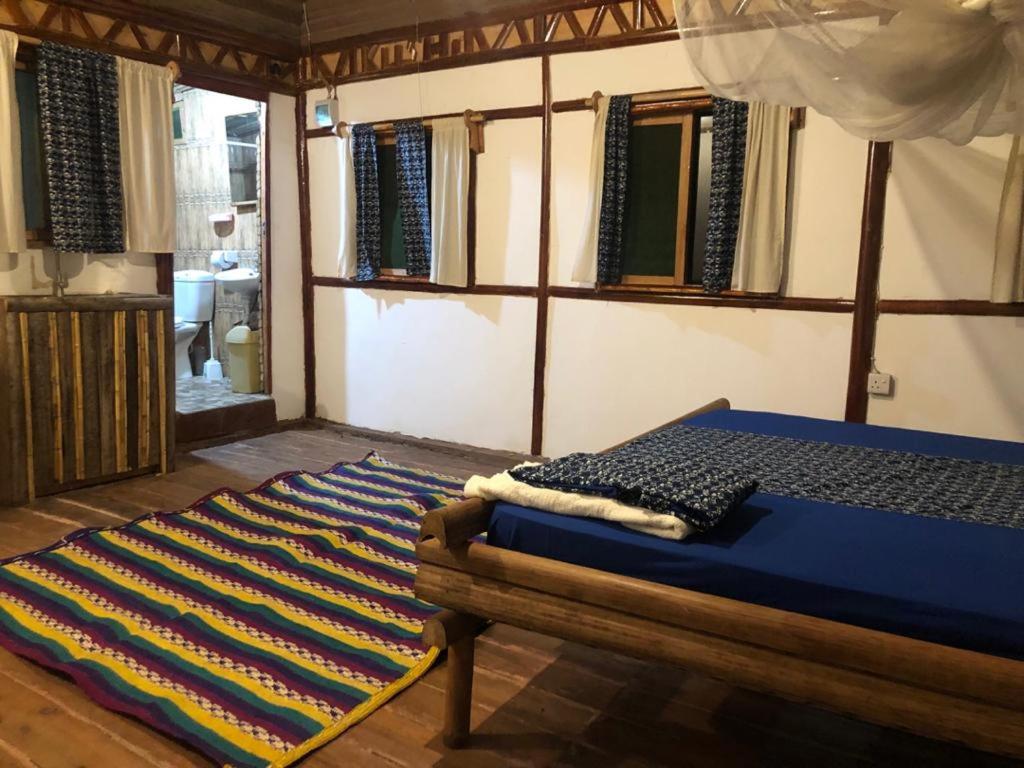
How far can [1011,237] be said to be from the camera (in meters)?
3.13

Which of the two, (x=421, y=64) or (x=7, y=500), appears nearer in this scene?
(x=7, y=500)

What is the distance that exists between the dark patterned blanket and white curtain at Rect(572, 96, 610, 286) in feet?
5.50

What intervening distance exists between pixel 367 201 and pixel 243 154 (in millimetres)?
1801

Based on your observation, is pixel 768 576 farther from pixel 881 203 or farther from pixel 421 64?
pixel 421 64

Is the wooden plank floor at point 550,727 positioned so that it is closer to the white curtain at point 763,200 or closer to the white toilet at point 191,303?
the white curtain at point 763,200

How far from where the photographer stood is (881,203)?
3492 mm

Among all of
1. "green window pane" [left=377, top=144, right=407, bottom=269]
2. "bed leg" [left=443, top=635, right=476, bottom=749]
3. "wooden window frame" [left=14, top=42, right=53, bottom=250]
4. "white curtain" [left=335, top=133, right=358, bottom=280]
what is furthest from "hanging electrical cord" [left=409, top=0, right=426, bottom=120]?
"bed leg" [left=443, top=635, right=476, bottom=749]

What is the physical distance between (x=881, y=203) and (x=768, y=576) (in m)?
2.60

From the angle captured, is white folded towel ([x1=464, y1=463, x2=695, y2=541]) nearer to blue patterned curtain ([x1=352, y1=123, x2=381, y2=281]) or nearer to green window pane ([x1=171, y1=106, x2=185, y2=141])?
blue patterned curtain ([x1=352, y1=123, x2=381, y2=281])

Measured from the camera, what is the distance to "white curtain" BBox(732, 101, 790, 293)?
11.9 feet

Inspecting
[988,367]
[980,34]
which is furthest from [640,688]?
[988,367]

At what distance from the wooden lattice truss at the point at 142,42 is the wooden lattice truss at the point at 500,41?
0.29 m

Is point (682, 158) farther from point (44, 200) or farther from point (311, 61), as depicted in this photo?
point (44, 200)

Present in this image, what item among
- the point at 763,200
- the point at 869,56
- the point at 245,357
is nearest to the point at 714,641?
the point at 869,56
